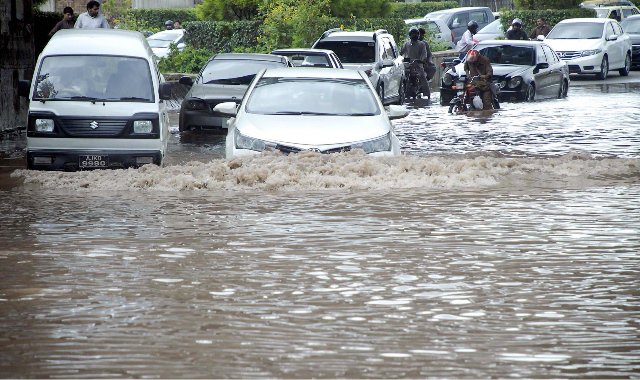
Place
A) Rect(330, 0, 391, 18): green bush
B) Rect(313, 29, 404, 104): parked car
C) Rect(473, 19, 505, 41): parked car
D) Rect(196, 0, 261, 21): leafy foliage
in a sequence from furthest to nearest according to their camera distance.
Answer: Rect(473, 19, 505, 41): parked car < Rect(330, 0, 391, 18): green bush < Rect(196, 0, 261, 21): leafy foliage < Rect(313, 29, 404, 104): parked car

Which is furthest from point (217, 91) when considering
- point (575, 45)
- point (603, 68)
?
point (603, 68)

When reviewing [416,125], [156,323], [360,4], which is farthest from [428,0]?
[156,323]

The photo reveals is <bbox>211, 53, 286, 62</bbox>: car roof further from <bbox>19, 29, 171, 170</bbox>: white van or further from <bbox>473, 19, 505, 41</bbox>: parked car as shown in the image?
<bbox>473, 19, 505, 41</bbox>: parked car

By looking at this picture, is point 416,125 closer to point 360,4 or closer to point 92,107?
point 92,107

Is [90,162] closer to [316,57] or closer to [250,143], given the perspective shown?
[250,143]

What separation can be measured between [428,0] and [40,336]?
58.7 meters

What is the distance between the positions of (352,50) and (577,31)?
40.3 feet

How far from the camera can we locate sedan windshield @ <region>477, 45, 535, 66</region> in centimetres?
3156

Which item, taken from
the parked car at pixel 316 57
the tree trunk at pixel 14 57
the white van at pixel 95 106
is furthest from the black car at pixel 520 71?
the white van at pixel 95 106

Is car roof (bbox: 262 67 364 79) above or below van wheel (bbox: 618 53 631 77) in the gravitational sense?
above

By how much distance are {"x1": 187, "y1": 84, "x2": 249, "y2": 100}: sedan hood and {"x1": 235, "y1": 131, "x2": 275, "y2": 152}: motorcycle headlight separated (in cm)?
748

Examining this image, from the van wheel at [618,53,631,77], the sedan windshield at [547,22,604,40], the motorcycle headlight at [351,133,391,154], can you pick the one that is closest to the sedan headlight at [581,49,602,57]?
the sedan windshield at [547,22,604,40]

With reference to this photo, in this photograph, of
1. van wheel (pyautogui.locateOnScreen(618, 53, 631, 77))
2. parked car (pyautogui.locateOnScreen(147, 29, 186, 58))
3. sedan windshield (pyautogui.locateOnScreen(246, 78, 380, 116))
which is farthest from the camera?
van wheel (pyautogui.locateOnScreen(618, 53, 631, 77))

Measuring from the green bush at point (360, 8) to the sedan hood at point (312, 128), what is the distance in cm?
2247
